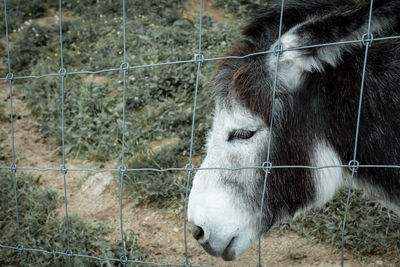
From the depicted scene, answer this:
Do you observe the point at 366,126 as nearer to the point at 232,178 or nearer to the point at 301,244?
the point at 232,178

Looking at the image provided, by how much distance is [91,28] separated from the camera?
6.25 m

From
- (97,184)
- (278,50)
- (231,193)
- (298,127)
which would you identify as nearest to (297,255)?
(231,193)

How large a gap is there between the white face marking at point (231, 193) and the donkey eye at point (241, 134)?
2 centimetres

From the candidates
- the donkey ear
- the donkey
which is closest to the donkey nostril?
the donkey

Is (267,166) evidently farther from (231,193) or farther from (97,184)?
(97,184)

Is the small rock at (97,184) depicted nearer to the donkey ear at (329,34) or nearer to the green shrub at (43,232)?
the green shrub at (43,232)

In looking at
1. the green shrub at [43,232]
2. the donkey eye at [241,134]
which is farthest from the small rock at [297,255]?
the donkey eye at [241,134]

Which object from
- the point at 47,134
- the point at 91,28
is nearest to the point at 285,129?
the point at 47,134

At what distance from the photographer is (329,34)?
5.96 ft

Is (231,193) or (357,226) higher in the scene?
(231,193)

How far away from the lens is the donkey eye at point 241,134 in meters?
2.08

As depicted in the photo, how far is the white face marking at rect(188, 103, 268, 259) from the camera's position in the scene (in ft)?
6.66

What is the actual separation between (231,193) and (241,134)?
321mm

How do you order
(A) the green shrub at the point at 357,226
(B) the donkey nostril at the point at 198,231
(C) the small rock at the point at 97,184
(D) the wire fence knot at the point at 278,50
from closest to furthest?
(D) the wire fence knot at the point at 278,50
(B) the donkey nostril at the point at 198,231
(A) the green shrub at the point at 357,226
(C) the small rock at the point at 97,184
